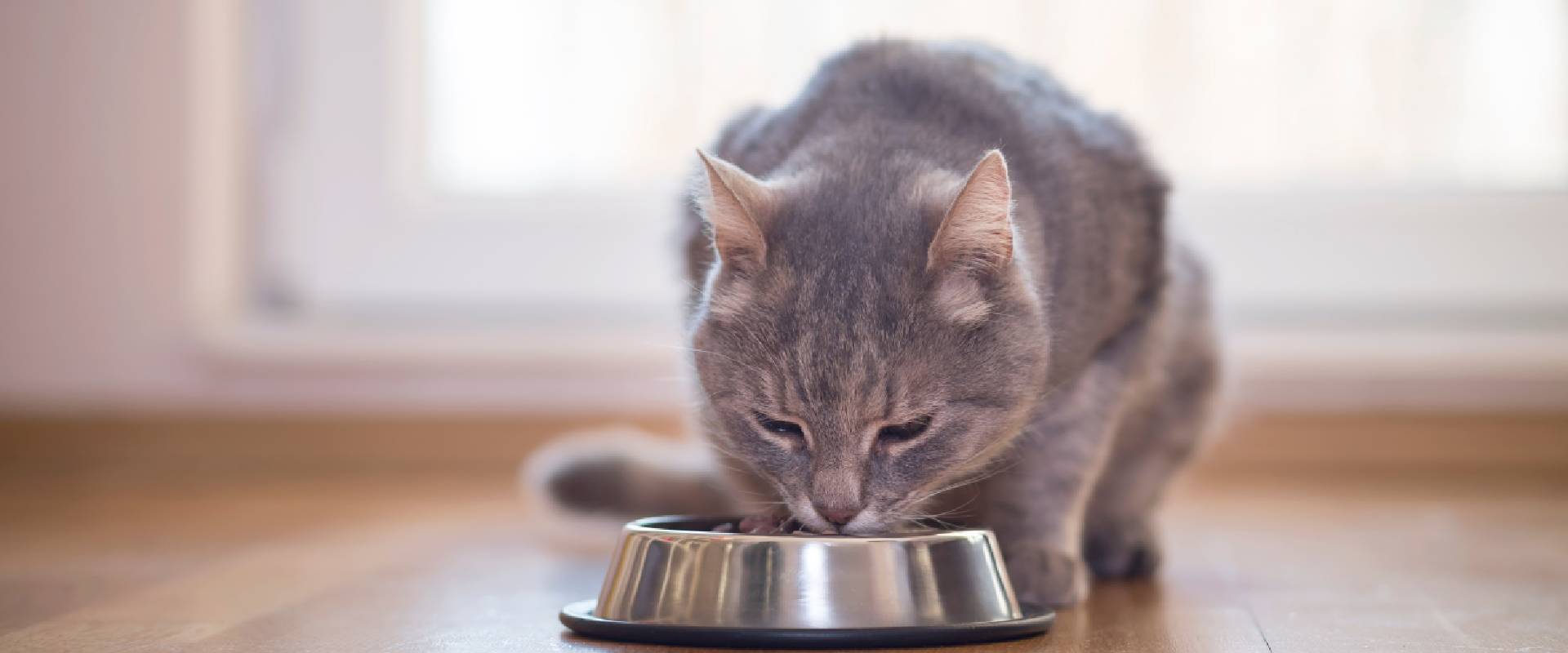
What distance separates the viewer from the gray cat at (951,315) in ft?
4.06

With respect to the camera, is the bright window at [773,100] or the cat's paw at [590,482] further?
the bright window at [773,100]

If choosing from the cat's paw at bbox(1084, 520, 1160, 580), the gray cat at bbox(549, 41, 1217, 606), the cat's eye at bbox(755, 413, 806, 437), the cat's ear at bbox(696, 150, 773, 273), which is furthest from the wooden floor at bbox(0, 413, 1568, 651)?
the cat's ear at bbox(696, 150, 773, 273)

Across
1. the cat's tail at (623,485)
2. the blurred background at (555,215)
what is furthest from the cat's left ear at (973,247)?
the blurred background at (555,215)

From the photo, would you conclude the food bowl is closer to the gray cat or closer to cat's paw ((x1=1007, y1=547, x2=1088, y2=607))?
the gray cat

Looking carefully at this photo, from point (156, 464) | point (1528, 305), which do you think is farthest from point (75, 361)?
point (1528, 305)

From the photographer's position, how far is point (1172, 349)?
1738mm

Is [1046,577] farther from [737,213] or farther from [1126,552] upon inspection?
[737,213]

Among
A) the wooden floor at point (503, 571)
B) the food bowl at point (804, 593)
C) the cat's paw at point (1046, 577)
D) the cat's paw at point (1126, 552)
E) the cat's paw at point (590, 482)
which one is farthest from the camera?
the cat's paw at point (590, 482)

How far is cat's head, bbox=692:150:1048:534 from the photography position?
1.22m

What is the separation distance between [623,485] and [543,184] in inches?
47.7

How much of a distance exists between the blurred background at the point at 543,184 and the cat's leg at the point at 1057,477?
134 cm

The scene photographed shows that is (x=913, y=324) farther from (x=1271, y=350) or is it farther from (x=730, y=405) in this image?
(x=1271, y=350)

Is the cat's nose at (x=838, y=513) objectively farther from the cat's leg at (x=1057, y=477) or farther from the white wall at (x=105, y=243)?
the white wall at (x=105, y=243)

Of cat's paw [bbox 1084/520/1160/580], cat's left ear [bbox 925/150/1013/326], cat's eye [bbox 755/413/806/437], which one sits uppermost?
cat's left ear [bbox 925/150/1013/326]
